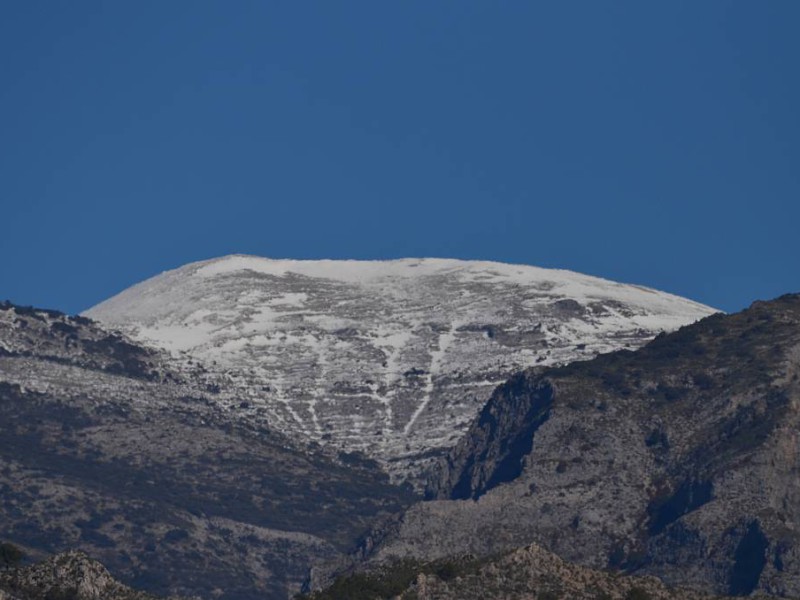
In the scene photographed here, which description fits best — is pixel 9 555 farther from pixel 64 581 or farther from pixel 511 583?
pixel 511 583

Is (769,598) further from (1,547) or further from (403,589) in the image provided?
(1,547)

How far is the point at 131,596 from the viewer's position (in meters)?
170

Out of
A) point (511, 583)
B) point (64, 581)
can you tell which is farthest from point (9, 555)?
point (511, 583)

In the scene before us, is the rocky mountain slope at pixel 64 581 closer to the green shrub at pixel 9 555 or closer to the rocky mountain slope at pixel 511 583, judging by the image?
the rocky mountain slope at pixel 511 583

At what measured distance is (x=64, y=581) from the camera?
548 feet

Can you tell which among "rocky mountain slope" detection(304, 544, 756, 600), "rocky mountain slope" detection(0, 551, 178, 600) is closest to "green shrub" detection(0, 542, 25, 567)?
"rocky mountain slope" detection(0, 551, 178, 600)

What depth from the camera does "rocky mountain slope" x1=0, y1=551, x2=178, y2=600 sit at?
16550 centimetres

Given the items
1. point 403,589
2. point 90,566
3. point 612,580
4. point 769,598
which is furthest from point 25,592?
point 769,598

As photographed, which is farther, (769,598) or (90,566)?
(769,598)

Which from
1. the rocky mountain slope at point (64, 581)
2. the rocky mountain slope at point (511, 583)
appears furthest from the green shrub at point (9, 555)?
the rocky mountain slope at point (511, 583)

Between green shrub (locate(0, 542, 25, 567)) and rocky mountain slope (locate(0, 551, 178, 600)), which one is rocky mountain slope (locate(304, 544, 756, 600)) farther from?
green shrub (locate(0, 542, 25, 567))

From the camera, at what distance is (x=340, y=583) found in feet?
579

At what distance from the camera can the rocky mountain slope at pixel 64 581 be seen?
165500mm

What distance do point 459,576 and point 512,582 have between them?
257 cm
